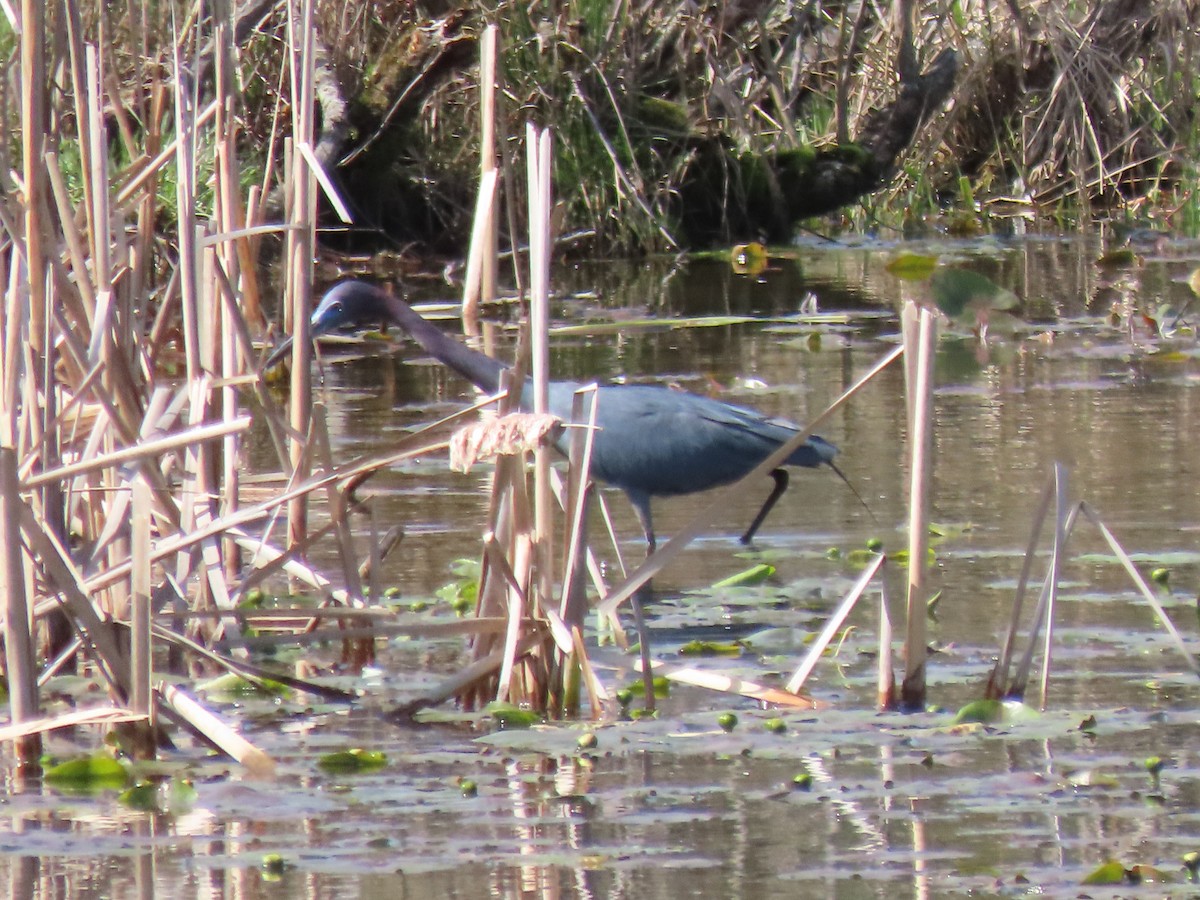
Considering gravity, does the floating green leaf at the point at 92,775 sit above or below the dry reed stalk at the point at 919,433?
below

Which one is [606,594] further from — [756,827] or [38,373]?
[38,373]

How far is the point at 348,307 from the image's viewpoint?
600 cm

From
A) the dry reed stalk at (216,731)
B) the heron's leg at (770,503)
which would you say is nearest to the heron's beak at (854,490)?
the heron's leg at (770,503)

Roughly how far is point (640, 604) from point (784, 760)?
3.67ft

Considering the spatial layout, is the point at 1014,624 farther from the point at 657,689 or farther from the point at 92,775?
the point at 92,775

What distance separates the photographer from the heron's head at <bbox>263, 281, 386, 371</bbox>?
5.95 m

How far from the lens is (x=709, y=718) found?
3805 millimetres

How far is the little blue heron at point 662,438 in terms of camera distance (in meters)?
5.48

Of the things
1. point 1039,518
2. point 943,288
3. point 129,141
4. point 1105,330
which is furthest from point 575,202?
point 1039,518

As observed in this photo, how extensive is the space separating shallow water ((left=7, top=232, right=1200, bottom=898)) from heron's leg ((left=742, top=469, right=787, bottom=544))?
55 millimetres

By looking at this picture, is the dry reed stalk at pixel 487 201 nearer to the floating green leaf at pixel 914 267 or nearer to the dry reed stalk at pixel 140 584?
the dry reed stalk at pixel 140 584

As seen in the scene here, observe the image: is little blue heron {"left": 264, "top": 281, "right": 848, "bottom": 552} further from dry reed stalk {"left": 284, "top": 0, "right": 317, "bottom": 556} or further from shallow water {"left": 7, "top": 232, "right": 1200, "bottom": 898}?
dry reed stalk {"left": 284, "top": 0, "right": 317, "bottom": 556}

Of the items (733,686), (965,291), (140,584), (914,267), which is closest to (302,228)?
(140,584)

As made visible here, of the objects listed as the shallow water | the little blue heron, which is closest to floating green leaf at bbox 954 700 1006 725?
the shallow water
